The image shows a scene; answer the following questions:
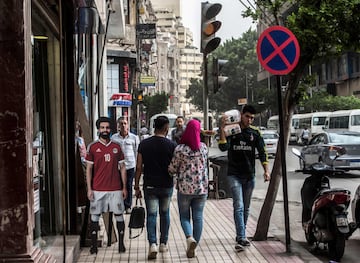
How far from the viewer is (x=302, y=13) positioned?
25.6 feet

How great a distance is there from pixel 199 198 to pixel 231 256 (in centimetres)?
83

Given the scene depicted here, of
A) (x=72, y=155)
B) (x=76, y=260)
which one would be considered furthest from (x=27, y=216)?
(x=72, y=155)

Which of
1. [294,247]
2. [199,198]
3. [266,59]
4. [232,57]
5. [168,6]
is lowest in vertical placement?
[294,247]

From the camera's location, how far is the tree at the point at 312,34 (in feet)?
25.3

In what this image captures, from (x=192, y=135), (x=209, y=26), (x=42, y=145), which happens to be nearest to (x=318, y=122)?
(x=209, y=26)

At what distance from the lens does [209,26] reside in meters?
10.8

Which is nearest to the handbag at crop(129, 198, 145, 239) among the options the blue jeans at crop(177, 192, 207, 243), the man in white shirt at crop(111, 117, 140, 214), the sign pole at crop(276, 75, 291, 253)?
the blue jeans at crop(177, 192, 207, 243)

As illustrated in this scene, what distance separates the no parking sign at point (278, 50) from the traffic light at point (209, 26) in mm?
3292

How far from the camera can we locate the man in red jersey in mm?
7316

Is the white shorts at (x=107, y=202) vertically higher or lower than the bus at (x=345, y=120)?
lower

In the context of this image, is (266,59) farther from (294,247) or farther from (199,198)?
(294,247)

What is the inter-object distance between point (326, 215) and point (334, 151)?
1150 centimetres

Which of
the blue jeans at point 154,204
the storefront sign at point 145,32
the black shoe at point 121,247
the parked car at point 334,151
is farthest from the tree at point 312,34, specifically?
the storefront sign at point 145,32

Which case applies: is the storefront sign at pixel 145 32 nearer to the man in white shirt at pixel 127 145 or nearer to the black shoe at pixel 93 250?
the man in white shirt at pixel 127 145
